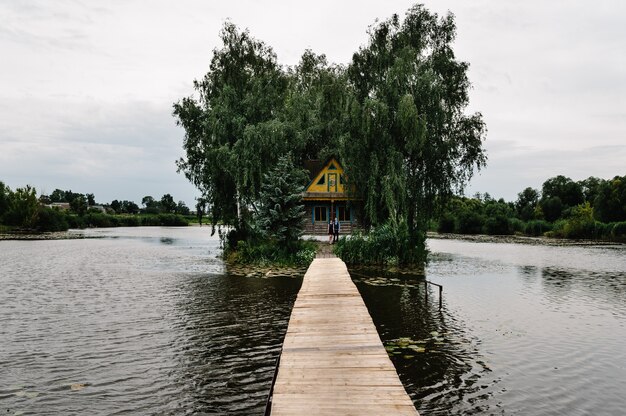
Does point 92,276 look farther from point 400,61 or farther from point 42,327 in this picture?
point 400,61

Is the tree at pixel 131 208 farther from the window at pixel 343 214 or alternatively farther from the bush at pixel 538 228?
the window at pixel 343 214

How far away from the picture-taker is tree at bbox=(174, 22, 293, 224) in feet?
101

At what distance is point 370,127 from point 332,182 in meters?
11.5

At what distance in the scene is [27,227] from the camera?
83688mm

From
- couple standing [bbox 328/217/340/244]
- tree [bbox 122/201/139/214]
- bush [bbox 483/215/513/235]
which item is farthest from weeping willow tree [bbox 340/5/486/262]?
tree [bbox 122/201/139/214]

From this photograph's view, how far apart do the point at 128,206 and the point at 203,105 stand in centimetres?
14589

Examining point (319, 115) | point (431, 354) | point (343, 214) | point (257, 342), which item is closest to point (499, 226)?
point (343, 214)

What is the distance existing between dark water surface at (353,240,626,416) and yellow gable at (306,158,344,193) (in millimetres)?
16009

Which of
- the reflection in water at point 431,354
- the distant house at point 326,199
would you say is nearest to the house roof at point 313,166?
the distant house at point 326,199

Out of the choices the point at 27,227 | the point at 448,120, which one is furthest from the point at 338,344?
the point at 27,227

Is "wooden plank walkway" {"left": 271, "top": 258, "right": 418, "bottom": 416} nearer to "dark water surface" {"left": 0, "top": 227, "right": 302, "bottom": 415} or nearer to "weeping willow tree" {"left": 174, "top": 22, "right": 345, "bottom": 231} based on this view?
"dark water surface" {"left": 0, "top": 227, "right": 302, "bottom": 415}

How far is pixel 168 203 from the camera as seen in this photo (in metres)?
170

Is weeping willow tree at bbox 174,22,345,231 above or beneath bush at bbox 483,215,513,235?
above

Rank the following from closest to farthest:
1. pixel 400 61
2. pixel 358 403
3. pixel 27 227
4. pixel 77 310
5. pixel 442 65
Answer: pixel 358 403 < pixel 77 310 < pixel 400 61 < pixel 442 65 < pixel 27 227
